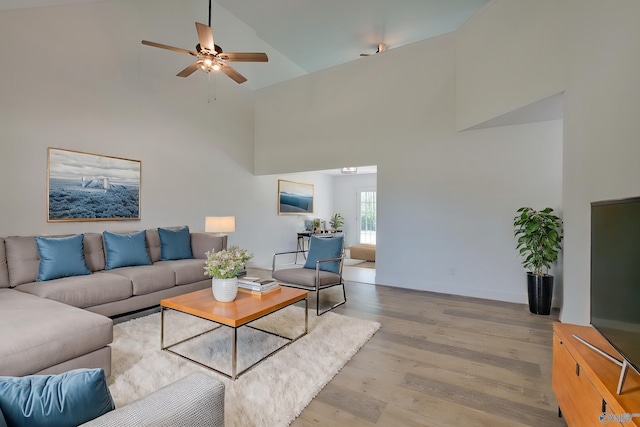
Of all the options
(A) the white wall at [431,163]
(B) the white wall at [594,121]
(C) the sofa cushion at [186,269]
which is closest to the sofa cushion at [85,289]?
(C) the sofa cushion at [186,269]

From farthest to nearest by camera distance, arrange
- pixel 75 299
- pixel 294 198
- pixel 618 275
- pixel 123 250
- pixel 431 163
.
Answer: pixel 294 198 < pixel 431 163 < pixel 123 250 < pixel 75 299 < pixel 618 275

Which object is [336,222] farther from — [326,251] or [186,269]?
[186,269]

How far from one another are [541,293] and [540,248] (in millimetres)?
545

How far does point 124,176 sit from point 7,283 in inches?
73.5

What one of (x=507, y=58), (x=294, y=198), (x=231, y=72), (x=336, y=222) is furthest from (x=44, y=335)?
(x=336, y=222)

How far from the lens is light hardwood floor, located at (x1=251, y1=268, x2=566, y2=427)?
1.87 m

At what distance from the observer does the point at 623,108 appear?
6.89 feet

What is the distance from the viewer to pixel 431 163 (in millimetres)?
4809

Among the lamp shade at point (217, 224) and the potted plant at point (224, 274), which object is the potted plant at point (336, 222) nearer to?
the lamp shade at point (217, 224)

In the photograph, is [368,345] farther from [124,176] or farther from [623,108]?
[124,176]

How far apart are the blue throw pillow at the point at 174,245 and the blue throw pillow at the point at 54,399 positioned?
3.68m

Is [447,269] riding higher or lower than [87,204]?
lower

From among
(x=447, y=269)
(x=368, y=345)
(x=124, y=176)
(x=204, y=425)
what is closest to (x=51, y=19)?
(x=124, y=176)

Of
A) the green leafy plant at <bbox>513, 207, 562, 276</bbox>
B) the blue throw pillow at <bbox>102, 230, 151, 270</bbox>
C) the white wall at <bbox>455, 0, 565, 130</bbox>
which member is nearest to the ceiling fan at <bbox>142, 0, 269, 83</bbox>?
the blue throw pillow at <bbox>102, 230, 151, 270</bbox>
